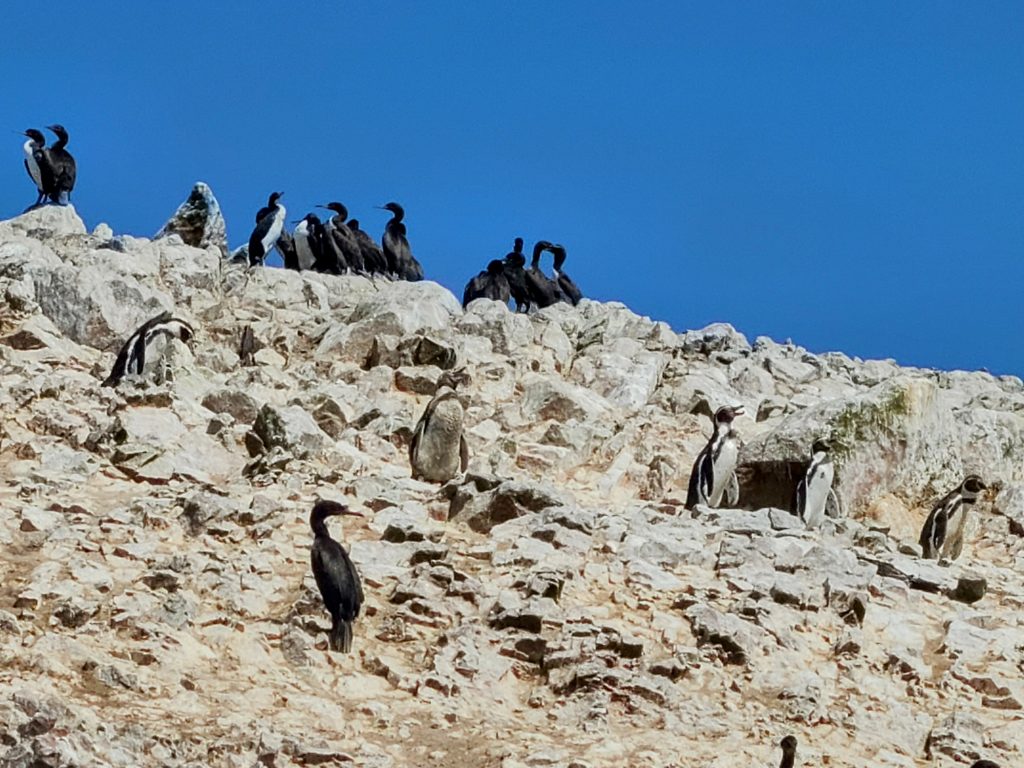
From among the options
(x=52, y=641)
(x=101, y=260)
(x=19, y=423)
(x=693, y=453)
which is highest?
(x=101, y=260)

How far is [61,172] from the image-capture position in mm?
26594

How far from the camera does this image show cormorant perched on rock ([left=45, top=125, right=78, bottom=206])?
2656cm

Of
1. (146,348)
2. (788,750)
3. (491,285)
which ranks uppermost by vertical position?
(491,285)

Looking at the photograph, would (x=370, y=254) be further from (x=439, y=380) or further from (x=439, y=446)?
(x=439, y=446)

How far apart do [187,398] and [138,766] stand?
7711 mm

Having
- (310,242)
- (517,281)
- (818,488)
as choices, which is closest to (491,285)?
(517,281)

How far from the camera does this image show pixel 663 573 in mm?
11211

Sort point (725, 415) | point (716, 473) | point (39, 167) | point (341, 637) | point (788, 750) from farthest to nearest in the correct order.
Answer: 1. point (39, 167)
2. point (725, 415)
3. point (716, 473)
4. point (341, 637)
5. point (788, 750)

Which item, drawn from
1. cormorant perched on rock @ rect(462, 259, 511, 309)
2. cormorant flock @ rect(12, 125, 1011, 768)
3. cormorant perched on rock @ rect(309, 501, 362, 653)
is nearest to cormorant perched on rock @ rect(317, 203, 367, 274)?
cormorant flock @ rect(12, 125, 1011, 768)

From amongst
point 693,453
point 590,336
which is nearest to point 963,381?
point 590,336

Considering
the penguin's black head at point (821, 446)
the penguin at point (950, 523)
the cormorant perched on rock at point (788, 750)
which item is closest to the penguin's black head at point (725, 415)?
the penguin's black head at point (821, 446)

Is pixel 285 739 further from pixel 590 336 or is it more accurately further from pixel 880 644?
pixel 590 336

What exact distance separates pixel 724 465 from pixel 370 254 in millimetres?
13659

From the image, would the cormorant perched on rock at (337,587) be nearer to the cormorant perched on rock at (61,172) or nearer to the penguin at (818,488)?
the penguin at (818,488)
